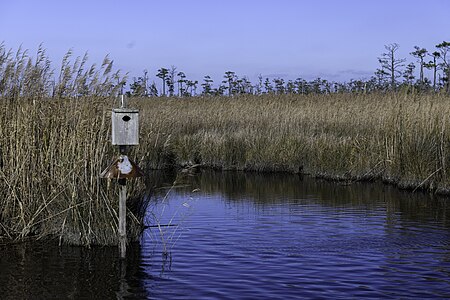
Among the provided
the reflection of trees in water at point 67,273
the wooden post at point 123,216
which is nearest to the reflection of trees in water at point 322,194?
the wooden post at point 123,216

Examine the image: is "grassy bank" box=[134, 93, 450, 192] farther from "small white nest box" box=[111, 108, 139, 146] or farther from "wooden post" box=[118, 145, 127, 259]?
"wooden post" box=[118, 145, 127, 259]

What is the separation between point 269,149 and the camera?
17109 mm

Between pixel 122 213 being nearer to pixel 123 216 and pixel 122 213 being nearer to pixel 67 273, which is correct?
pixel 123 216

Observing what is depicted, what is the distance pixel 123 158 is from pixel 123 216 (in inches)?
25.1

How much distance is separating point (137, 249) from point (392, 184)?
791 cm

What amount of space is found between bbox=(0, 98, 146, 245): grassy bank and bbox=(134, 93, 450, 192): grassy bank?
93cm

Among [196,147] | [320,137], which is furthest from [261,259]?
[196,147]

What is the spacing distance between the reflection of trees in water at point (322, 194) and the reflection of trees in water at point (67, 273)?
450 cm

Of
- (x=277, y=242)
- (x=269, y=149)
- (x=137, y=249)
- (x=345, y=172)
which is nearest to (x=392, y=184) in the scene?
(x=345, y=172)

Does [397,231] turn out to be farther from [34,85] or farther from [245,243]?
[34,85]

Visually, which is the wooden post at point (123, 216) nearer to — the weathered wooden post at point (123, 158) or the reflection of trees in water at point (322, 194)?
the weathered wooden post at point (123, 158)

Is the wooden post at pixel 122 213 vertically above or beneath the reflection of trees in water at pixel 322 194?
above

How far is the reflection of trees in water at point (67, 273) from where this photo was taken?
19.8ft

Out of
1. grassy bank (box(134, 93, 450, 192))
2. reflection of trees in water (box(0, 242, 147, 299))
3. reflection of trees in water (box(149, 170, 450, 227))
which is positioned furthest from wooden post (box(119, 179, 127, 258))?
reflection of trees in water (box(149, 170, 450, 227))
